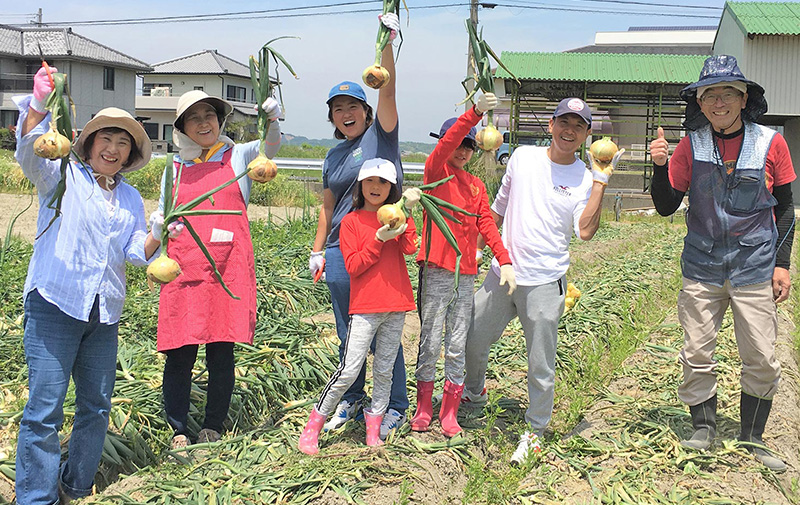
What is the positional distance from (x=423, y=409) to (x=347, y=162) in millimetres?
1248

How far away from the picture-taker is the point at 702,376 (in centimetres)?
366

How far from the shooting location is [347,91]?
3.42 m

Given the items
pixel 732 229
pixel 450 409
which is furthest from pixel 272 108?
pixel 732 229

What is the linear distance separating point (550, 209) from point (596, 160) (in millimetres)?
301

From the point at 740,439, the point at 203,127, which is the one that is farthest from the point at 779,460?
the point at 203,127

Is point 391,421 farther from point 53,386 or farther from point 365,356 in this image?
point 53,386

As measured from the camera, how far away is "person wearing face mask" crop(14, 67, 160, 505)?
9.23 ft

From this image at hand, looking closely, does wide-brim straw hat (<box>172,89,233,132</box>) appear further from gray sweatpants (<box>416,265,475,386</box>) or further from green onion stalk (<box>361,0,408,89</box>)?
gray sweatpants (<box>416,265,475,386</box>)

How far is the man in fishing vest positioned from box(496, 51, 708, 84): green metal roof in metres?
14.7

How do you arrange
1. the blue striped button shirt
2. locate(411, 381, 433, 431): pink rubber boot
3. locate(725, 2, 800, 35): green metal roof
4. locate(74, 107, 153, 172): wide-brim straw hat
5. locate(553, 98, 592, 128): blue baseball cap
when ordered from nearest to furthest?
the blue striped button shirt < locate(74, 107, 153, 172): wide-brim straw hat < locate(553, 98, 592, 128): blue baseball cap < locate(411, 381, 433, 431): pink rubber boot < locate(725, 2, 800, 35): green metal roof

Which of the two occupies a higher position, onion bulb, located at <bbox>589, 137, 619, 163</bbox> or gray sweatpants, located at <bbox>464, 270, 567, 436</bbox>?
onion bulb, located at <bbox>589, 137, 619, 163</bbox>

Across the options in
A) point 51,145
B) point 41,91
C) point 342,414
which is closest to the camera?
point 51,145

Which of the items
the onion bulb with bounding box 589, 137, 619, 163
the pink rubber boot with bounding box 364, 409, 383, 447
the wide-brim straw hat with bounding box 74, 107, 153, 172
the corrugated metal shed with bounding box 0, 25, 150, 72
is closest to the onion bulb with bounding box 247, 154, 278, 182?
the wide-brim straw hat with bounding box 74, 107, 153, 172

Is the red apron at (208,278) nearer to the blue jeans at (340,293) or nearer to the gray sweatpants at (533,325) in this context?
the blue jeans at (340,293)
